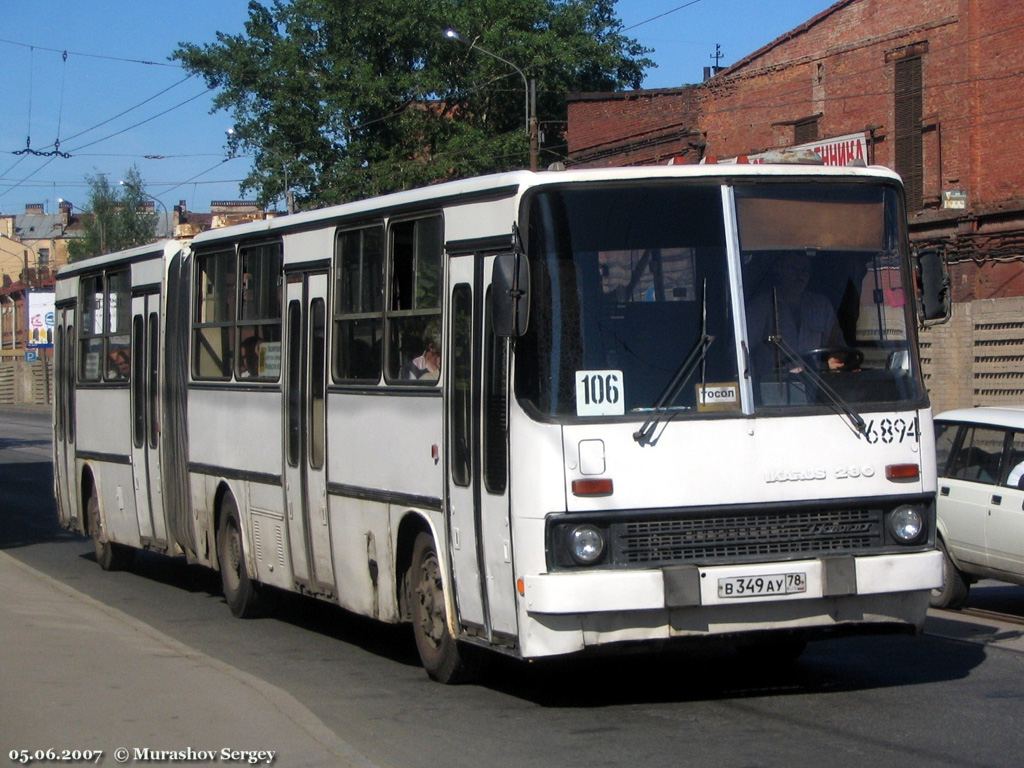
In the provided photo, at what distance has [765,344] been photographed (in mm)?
8164

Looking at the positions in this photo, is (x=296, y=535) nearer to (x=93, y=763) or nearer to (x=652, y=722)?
(x=652, y=722)

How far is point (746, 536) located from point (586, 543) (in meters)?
0.85

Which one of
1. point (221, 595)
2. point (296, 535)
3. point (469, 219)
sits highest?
point (469, 219)

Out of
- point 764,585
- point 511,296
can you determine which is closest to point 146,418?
point 511,296

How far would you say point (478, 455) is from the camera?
854cm

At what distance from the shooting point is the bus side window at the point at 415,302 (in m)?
9.28

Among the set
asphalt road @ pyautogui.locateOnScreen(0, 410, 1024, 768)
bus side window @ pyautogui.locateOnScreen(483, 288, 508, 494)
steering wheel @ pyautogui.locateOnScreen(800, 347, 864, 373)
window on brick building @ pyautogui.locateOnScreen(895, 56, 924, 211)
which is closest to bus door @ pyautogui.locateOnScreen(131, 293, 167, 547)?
asphalt road @ pyautogui.locateOnScreen(0, 410, 1024, 768)

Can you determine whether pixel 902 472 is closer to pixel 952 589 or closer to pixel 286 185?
pixel 952 589

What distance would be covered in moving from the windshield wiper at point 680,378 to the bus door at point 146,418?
778 centimetres

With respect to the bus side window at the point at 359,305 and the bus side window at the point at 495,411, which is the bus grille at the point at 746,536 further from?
the bus side window at the point at 359,305

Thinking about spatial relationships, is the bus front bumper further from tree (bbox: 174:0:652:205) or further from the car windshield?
tree (bbox: 174:0:652:205)

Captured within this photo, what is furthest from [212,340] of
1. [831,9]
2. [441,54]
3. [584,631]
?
[441,54]

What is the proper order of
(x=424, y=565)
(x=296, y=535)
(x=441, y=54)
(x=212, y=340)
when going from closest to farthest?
(x=424, y=565), (x=296, y=535), (x=212, y=340), (x=441, y=54)

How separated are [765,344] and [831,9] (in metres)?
24.9
